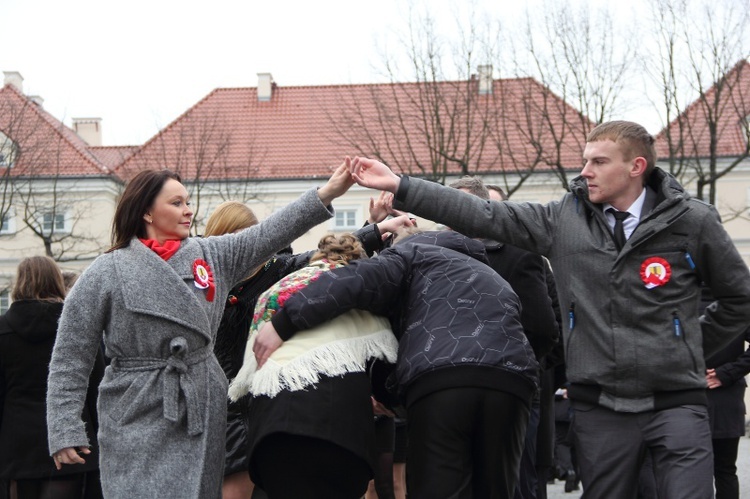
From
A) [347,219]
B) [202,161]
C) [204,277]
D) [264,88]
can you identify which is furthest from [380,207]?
[264,88]

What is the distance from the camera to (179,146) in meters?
34.6

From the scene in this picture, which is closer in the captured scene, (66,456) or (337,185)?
→ (66,456)

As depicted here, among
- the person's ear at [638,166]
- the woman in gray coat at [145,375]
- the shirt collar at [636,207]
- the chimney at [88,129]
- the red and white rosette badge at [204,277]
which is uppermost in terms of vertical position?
the chimney at [88,129]

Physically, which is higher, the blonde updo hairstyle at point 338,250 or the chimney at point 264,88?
the chimney at point 264,88

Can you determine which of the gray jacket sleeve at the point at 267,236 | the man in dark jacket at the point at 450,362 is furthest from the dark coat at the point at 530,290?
the gray jacket sleeve at the point at 267,236

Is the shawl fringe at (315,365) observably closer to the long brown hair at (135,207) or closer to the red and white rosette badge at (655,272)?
the long brown hair at (135,207)

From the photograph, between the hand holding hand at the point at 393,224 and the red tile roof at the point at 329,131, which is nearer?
the hand holding hand at the point at 393,224

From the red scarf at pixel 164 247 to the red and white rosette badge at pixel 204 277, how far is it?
0.12 meters

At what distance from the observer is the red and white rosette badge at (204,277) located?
479 cm

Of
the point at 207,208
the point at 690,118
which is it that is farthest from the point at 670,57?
the point at 207,208

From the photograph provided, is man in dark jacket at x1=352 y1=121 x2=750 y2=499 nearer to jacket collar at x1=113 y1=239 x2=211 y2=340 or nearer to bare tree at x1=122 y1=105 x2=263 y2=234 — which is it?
jacket collar at x1=113 y1=239 x2=211 y2=340

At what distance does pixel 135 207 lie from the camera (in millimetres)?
4895

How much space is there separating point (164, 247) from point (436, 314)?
138 centimetres

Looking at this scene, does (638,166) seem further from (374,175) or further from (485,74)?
(485,74)
